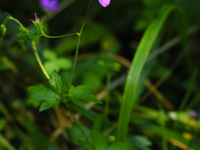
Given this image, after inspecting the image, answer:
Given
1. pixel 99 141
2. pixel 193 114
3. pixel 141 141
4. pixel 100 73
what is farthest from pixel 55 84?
pixel 193 114

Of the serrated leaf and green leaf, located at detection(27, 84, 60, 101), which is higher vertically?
green leaf, located at detection(27, 84, 60, 101)

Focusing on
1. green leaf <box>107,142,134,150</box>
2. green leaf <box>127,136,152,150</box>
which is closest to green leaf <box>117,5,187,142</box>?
green leaf <box>107,142,134,150</box>

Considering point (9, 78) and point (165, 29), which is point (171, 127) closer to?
point (165, 29)

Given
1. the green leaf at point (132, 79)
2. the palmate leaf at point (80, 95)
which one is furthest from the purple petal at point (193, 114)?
the palmate leaf at point (80, 95)

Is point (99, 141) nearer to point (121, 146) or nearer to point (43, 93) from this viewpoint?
point (121, 146)

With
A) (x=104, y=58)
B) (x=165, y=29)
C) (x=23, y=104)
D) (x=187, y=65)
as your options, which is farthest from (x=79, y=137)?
(x=165, y=29)

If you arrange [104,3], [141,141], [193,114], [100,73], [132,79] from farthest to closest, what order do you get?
1. [100,73]
2. [193,114]
3. [141,141]
4. [132,79]
5. [104,3]

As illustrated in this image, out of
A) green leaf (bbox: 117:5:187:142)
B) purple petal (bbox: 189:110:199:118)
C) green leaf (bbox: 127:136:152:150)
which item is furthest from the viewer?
purple petal (bbox: 189:110:199:118)

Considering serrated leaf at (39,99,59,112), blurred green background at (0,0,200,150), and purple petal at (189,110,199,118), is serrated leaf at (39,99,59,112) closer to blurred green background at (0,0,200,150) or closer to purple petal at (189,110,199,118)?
blurred green background at (0,0,200,150)

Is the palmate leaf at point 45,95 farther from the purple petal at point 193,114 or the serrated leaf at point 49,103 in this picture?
the purple petal at point 193,114
